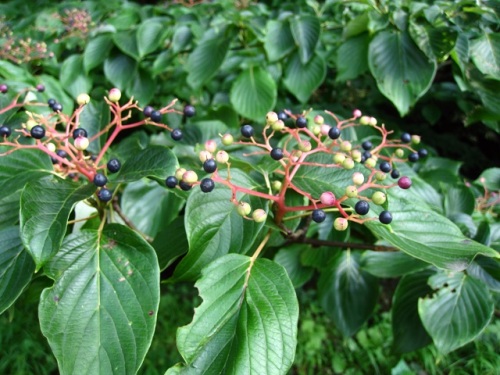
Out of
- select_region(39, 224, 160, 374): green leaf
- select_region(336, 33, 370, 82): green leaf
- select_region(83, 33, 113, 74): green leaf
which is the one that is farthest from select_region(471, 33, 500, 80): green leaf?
select_region(83, 33, 113, 74): green leaf

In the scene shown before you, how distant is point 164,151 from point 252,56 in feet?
4.01

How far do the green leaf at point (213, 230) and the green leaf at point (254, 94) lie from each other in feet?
3.04

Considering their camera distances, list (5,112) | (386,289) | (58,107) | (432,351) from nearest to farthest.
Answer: (58,107) → (5,112) → (432,351) → (386,289)

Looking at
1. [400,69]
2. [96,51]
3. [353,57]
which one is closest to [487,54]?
[400,69]

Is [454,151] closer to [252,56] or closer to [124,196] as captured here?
[252,56]

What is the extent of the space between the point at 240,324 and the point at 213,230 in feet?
0.59

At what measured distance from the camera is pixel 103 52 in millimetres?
1853

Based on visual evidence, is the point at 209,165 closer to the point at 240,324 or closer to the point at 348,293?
the point at 240,324

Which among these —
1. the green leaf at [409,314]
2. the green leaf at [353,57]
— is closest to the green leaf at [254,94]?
the green leaf at [353,57]

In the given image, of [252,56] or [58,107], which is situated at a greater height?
[58,107]

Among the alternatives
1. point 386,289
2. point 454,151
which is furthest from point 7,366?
point 454,151

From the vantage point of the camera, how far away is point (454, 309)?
1.08 meters

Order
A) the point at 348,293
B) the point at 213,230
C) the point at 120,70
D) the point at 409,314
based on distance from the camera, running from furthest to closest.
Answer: the point at 120,70
the point at 348,293
the point at 409,314
the point at 213,230

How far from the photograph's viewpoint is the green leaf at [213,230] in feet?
2.60
